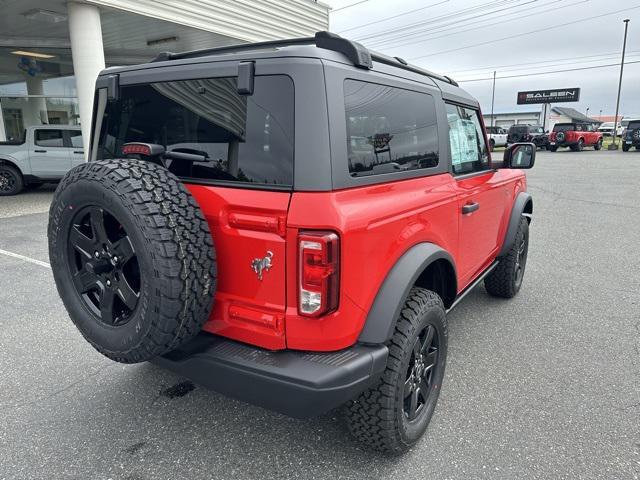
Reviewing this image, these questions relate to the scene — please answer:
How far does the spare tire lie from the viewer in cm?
181

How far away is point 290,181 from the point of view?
73.6 inches

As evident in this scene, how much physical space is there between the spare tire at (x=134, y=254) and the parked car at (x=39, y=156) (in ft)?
32.6

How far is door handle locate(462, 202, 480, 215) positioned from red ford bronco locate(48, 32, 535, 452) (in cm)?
51

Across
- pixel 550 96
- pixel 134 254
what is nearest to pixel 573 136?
pixel 134 254

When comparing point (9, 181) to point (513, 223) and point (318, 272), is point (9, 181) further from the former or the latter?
point (318, 272)

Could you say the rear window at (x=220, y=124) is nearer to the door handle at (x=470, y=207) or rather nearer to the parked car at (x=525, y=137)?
the door handle at (x=470, y=207)

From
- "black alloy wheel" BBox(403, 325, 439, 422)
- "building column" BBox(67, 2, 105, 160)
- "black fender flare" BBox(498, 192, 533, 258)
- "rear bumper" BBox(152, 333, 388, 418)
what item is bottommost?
"black alloy wheel" BBox(403, 325, 439, 422)

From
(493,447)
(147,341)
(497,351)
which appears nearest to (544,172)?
(497,351)

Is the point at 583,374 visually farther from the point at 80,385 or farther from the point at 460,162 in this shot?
the point at 80,385

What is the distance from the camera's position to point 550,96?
203ft

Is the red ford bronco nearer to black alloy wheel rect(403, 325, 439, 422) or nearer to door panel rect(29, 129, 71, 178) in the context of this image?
black alloy wheel rect(403, 325, 439, 422)

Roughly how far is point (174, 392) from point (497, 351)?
2.32 m

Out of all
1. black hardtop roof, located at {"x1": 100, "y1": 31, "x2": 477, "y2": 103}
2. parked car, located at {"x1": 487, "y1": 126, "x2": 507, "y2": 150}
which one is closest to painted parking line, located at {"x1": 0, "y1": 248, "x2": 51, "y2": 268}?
black hardtop roof, located at {"x1": 100, "y1": 31, "x2": 477, "y2": 103}

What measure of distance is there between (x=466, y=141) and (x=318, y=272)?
2.07m
